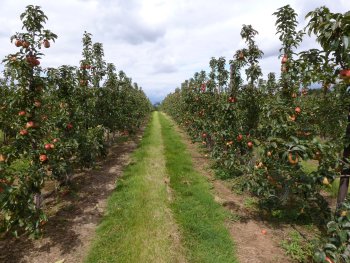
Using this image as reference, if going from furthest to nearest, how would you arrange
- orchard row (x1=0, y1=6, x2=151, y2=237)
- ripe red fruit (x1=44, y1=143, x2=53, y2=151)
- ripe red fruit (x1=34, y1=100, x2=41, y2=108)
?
1. ripe red fruit (x1=44, y1=143, x2=53, y2=151)
2. ripe red fruit (x1=34, y1=100, x2=41, y2=108)
3. orchard row (x1=0, y1=6, x2=151, y2=237)

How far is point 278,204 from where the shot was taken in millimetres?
7289

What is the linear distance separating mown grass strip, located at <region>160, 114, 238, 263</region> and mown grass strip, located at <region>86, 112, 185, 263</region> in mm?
308

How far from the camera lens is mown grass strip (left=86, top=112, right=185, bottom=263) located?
562 cm

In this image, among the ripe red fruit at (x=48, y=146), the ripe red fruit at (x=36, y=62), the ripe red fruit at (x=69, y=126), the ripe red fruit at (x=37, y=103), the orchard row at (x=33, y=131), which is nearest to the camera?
the orchard row at (x=33, y=131)

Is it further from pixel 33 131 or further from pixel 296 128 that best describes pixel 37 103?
pixel 296 128

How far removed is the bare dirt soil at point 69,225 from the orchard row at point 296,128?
4258 millimetres

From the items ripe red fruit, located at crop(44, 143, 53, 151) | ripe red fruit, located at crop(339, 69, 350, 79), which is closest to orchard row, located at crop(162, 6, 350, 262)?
ripe red fruit, located at crop(339, 69, 350, 79)

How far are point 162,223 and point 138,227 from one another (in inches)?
25.4

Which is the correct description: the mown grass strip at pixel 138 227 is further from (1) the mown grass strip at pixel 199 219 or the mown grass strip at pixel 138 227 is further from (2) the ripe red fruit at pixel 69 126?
(2) the ripe red fruit at pixel 69 126

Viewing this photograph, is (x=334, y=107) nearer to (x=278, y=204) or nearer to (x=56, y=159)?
(x=278, y=204)

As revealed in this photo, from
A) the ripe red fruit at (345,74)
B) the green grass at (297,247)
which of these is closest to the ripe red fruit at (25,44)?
the ripe red fruit at (345,74)

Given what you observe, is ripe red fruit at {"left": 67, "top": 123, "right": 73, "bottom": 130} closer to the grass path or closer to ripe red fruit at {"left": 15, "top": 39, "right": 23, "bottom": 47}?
the grass path

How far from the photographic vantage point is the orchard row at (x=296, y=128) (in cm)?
421

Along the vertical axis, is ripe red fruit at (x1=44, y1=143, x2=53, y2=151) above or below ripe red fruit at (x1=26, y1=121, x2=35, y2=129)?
below
